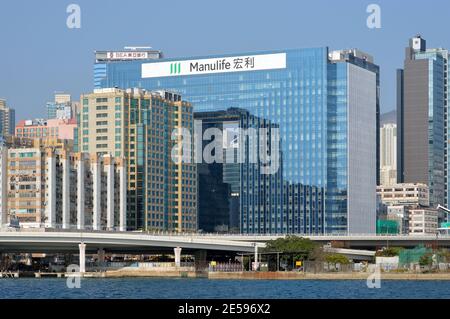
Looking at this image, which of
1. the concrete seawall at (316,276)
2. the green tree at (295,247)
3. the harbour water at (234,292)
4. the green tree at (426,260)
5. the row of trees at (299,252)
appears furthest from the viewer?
the green tree at (295,247)

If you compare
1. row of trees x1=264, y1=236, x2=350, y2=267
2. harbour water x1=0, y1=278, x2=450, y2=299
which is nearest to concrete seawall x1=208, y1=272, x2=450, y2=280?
row of trees x1=264, y1=236, x2=350, y2=267

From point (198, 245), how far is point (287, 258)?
546 inches

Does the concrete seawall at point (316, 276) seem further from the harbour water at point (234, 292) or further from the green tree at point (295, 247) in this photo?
the harbour water at point (234, 292)

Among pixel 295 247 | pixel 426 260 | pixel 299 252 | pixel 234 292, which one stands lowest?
pixel 426 260

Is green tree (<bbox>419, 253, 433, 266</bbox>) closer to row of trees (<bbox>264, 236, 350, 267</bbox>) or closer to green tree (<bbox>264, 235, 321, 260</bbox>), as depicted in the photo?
row of trees (<bbox>264, 236, 350, 267</bbox>)

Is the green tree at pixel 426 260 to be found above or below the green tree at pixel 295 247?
below

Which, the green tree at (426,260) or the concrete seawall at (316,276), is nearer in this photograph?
the concrete seawall at (316,276)

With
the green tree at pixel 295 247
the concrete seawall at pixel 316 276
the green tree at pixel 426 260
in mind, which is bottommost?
the concrete seawall at pixel 316 276

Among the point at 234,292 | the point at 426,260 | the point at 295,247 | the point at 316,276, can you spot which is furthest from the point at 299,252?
the point at 234,292

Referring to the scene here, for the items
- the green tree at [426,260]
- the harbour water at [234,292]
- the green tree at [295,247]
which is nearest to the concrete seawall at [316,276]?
the green tree at [426,260]

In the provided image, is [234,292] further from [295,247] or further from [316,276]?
[295,247]
